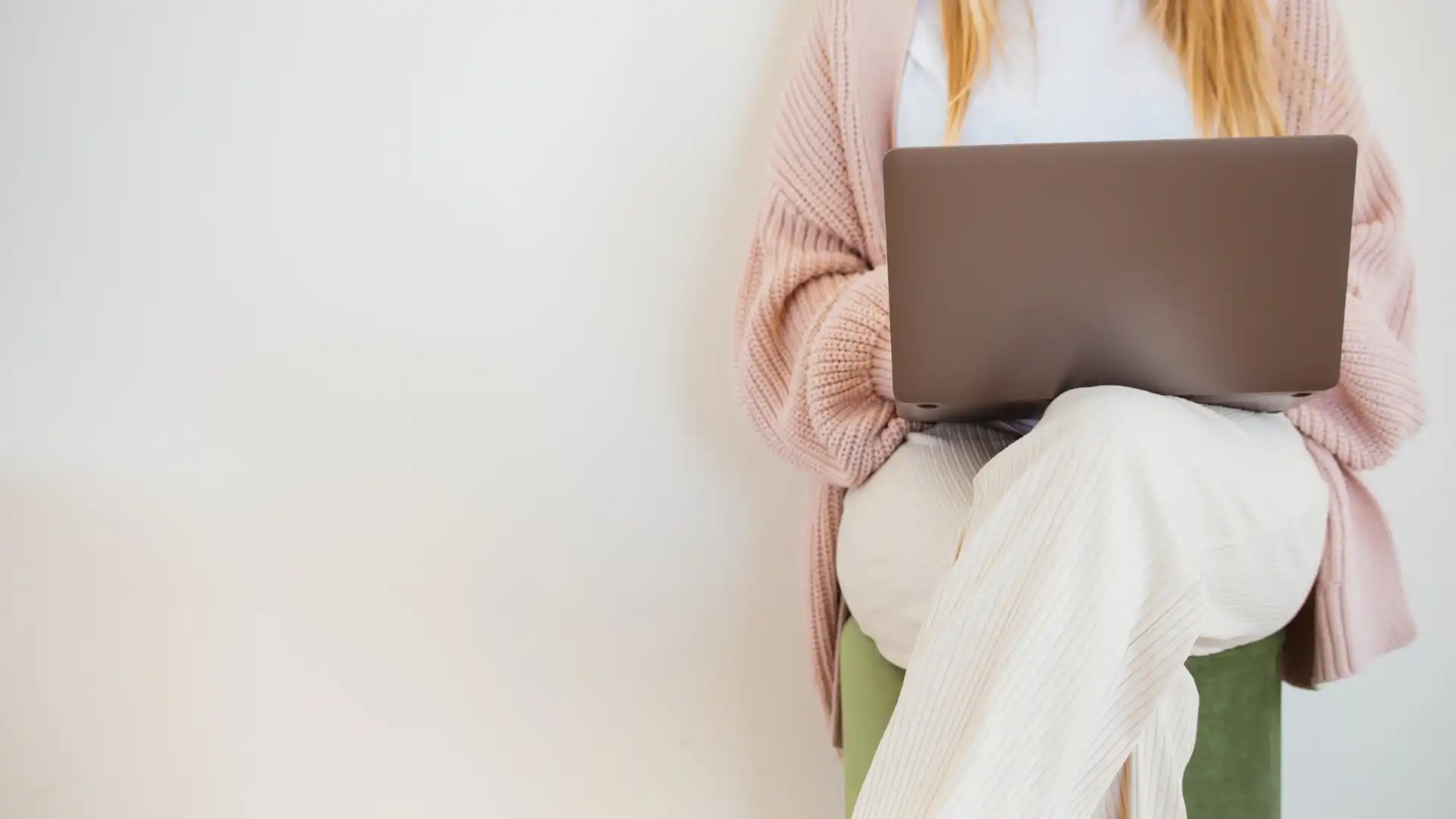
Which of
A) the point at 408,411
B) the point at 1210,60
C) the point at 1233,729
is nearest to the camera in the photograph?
the point at 1233,729

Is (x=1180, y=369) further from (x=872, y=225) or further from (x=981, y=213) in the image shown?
(x=872, y=225)

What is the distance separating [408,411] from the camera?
113cm

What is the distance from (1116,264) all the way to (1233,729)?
13.9 inches

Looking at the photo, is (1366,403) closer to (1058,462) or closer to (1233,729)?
(1233,729)

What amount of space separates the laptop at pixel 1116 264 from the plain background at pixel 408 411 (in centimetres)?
54

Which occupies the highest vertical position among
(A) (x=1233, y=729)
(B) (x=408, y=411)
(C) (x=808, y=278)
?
(C) (x=808, y=278)

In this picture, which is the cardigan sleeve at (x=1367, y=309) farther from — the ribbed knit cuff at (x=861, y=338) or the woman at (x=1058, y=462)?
the ribbed knit cuff at (x=861, y=338)

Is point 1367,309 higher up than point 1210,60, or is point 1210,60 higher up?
point 1210,60

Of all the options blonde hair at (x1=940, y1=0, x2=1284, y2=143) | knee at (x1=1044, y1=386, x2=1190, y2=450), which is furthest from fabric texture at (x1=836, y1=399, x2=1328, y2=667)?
blonde hair at (x1=940, y1=0, x2=1284, y2=143)

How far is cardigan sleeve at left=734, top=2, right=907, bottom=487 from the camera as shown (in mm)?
844

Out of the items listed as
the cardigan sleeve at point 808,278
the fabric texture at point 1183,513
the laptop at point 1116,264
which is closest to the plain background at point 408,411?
the cardigan sleeve at point 808,278

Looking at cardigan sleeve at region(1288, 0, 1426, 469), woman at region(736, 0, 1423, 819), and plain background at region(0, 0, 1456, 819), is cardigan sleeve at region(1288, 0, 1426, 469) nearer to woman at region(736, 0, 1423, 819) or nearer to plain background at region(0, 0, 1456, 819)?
woman at region(736, 0, 1423, 819)

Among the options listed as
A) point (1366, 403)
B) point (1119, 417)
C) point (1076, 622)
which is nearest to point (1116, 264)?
point (1119, 417)

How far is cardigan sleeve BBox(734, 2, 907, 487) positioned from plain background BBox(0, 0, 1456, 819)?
0.40 feet
